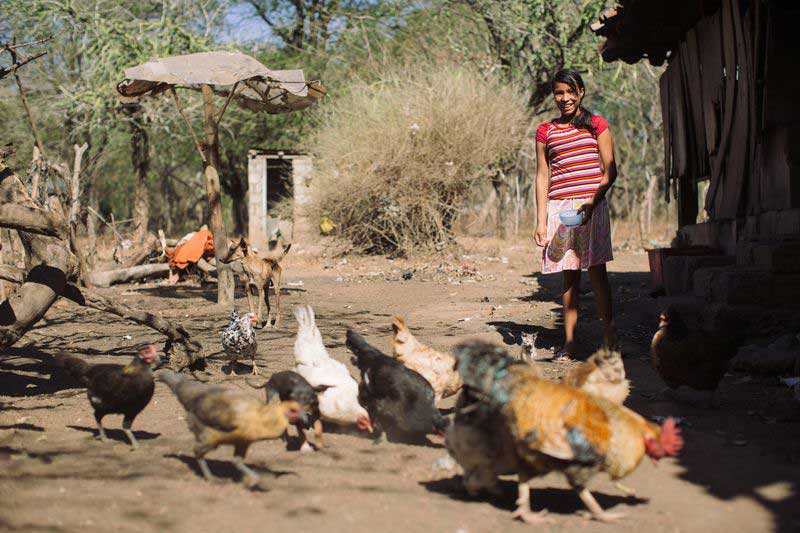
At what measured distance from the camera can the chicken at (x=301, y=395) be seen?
171 inches

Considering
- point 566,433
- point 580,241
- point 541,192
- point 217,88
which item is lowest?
point 566,433

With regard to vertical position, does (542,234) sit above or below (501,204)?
below

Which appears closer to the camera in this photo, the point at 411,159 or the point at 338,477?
the point at 338,477

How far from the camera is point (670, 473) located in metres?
3.98

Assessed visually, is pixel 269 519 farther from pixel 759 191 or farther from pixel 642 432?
pixel 759 191

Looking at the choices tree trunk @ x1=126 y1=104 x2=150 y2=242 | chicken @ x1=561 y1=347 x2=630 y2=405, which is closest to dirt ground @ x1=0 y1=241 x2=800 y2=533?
chicken @ x1=561 y1=347 x2=630 y2=405

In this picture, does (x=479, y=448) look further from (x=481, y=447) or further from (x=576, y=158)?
(x=576, y=158)

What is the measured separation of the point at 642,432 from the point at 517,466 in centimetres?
54

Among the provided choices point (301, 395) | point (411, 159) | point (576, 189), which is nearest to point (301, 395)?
point (301, 395)

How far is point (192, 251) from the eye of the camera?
47.7 ft

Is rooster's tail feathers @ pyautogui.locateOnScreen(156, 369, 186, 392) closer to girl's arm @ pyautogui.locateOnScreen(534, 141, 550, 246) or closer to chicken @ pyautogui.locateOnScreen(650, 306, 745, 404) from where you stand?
chicken @ pyautogui.locateOnScreen(650, 306, 745, 404)

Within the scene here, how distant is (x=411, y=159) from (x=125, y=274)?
6489 millimetres

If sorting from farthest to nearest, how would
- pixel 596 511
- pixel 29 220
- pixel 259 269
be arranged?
pixel 259 269
pixel 29 220
pixel 596 511

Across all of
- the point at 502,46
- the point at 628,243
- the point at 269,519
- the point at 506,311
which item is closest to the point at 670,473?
the point at 269,519
